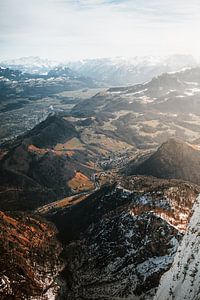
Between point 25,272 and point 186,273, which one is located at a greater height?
point 186,273

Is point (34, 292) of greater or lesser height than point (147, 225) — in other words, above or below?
below

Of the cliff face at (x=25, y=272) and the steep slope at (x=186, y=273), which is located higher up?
the steep slope at (x=186, y=273)

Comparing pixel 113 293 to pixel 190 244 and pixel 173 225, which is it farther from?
pixel 190 244

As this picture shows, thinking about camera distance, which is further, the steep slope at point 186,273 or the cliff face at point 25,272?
the cliff face at point 25,272

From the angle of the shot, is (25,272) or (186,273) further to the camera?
(25,272)

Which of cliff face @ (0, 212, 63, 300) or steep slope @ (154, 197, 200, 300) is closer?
steep slope @ (154, 197, 200, 300)

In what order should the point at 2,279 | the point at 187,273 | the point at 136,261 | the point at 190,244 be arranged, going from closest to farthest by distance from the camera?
the point at 187,273, the point at 190,244, the point at 2,279, the point at 136,261

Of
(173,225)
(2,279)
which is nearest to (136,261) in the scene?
(173,225)

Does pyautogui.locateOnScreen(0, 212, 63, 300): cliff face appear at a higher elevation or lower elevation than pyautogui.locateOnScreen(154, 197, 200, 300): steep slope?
lower
